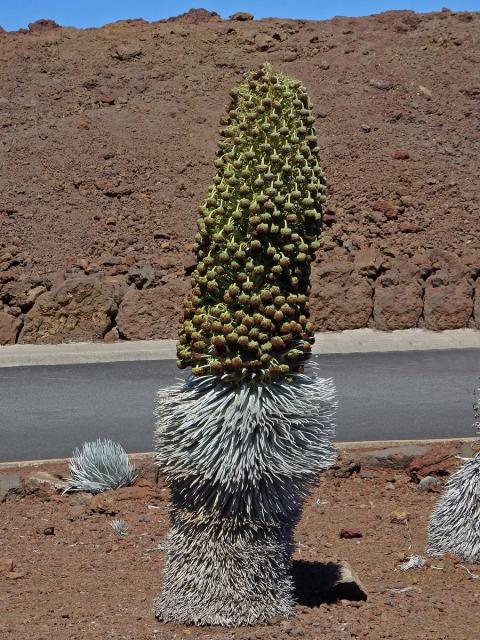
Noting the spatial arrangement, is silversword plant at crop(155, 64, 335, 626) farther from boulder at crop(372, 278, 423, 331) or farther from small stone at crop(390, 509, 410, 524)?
boulder at crop(372, 278, 423, 331)

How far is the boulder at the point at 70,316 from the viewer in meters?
15.3

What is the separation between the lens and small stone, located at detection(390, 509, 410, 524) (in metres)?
7.66

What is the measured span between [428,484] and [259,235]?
3.93m

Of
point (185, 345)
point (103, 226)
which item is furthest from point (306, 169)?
point (103, 226)

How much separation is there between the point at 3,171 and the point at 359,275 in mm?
9094

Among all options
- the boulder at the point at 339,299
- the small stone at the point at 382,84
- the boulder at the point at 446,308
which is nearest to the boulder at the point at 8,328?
the boulder at the point at 339,299

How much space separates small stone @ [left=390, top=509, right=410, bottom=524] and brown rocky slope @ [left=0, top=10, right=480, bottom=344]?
7985 mm

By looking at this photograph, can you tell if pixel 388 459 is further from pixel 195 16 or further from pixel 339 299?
pixel 195 16

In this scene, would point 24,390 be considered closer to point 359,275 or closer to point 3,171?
point 359,275

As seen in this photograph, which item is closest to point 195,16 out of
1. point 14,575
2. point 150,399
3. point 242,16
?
point 242,16

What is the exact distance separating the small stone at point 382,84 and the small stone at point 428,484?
62.4ft

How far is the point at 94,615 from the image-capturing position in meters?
5.84

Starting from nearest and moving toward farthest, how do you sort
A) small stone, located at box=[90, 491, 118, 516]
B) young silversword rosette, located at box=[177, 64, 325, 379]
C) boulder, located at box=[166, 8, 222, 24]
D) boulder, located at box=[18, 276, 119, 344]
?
young silversword rosette, located at box=[177, 64, 325, 379] < small stone, located at box=[90, 491, 118, 516] < boulder, located at box=[18, 276, 119, 344] < boulder, located at box=[166, 8, 222, 24]

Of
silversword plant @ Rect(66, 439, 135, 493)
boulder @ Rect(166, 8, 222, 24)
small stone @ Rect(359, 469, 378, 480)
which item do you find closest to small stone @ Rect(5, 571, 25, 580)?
silversword plant @ Rect(66, 439, 135, 493)
